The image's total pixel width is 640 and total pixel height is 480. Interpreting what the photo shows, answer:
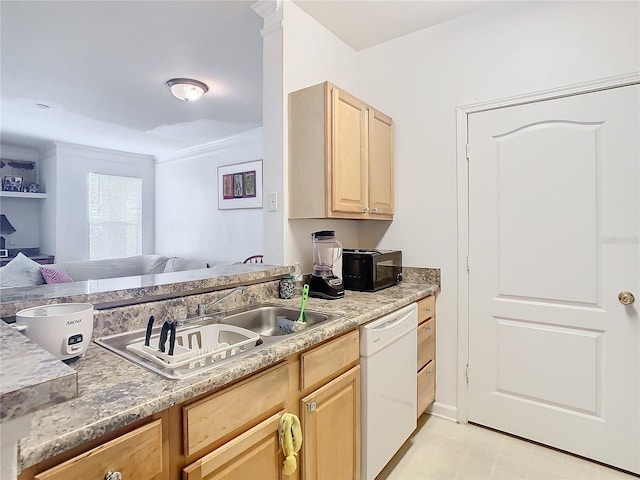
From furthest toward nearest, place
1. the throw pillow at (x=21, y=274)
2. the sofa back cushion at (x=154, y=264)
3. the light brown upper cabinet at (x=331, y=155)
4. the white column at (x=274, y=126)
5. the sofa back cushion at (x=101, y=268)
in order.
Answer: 1. the sofa back cushion at (x=154, y=264)
2. the sofa back cushion at (x=101, y=268)
3. the throw pillow at (x=21, y=274)
4. the white column at (x=274, y=126)
5. the light brown upper cabinet at (x=331, y=155)

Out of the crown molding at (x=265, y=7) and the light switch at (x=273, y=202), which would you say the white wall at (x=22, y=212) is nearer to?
the crown molding at (x=265, y=7)

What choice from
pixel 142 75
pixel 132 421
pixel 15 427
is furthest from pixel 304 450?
pixel 142 75

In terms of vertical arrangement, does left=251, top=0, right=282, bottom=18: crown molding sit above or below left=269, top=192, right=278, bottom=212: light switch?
above

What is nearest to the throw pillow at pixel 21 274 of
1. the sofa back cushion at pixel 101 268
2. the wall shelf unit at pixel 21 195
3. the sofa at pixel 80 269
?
the sofa at pixel 80 269

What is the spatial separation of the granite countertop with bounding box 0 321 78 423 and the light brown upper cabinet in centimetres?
146

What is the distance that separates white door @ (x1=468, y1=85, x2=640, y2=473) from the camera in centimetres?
184

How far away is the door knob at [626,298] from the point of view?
1812 millimetres

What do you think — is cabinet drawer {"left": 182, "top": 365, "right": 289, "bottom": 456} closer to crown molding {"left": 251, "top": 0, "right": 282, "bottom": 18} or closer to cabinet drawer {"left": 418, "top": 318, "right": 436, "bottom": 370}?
cabinet drawer {"left": 418, "top": 318, "right": 436, "bottom": 370}

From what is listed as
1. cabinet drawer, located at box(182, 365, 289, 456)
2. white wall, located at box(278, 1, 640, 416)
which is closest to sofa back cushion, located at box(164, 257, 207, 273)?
white wall, located at box(278, 1, 640, 416)

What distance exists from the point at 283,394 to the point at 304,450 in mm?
263

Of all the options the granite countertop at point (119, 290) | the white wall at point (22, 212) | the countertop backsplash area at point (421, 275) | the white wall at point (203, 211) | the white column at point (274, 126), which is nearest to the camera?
the granite countertop at point (119, 290)

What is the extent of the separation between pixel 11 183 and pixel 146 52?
433 cm

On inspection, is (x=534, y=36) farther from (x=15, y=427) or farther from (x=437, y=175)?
(x=15, y=427)

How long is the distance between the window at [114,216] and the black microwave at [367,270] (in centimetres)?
495
